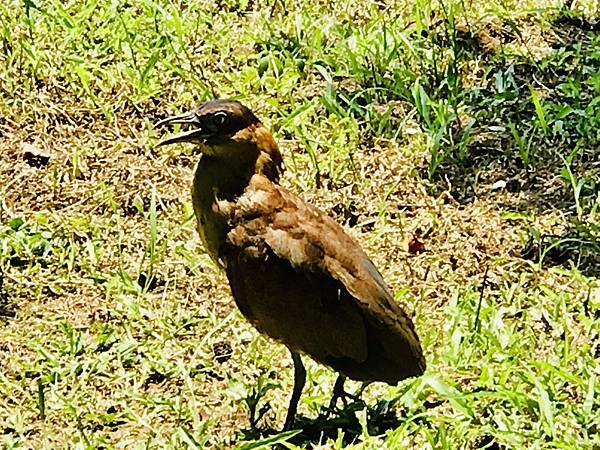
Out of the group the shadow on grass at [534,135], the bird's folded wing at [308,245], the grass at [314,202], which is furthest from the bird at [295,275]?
the shadow on grass at [534,135]

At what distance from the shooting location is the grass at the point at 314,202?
15.9ft

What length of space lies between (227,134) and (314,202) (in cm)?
155

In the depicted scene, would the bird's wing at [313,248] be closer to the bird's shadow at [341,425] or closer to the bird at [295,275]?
the bird at [295,275]

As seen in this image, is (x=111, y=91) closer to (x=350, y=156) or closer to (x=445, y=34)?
(x=350, y=156)

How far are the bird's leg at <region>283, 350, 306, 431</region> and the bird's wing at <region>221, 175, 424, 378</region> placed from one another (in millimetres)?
360

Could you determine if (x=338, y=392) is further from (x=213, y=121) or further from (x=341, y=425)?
(x=213, y=121)

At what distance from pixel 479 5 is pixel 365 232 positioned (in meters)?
2.35

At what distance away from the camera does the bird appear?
4.57 meters

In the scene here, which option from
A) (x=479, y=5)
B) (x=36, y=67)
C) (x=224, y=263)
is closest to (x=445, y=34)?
(x=479, y=5)

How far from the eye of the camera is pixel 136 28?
7.30 m

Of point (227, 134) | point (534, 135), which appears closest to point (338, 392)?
point (227, 134)

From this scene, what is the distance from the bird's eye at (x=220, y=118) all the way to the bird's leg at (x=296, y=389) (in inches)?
38.6

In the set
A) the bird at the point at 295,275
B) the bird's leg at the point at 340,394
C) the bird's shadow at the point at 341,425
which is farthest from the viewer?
the bird's leg at the point at 340,394

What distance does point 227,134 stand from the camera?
477cm
